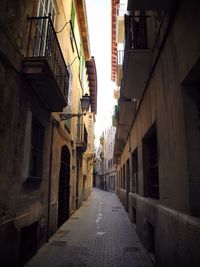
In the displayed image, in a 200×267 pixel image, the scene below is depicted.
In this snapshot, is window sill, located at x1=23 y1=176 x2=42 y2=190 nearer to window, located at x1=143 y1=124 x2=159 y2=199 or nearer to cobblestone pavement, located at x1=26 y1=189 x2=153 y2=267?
cobblestone pavement, located at x1=26 y1=189 x2=153 y2=267

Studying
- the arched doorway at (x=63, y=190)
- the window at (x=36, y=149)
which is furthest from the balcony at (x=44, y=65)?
the arched doorway at (x=63, y=190)

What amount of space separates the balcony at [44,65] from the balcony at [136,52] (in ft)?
6.03

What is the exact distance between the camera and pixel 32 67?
465 centimetres

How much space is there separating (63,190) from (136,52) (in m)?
6.60

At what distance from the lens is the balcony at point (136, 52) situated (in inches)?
202

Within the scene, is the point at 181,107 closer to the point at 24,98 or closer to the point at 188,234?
the point at 188,234

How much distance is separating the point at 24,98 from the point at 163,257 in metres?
4.24

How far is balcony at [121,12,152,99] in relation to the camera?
514 centimetres

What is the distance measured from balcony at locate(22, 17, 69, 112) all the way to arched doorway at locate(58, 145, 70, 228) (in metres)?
3.24

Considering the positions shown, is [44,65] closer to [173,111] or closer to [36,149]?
[36,149]

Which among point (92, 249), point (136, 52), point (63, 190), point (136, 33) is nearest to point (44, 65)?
point (136, 52)

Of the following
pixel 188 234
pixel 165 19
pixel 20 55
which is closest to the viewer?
pixel 188 234

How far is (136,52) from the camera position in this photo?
202 inches

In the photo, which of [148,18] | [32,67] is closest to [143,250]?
[32,67]
